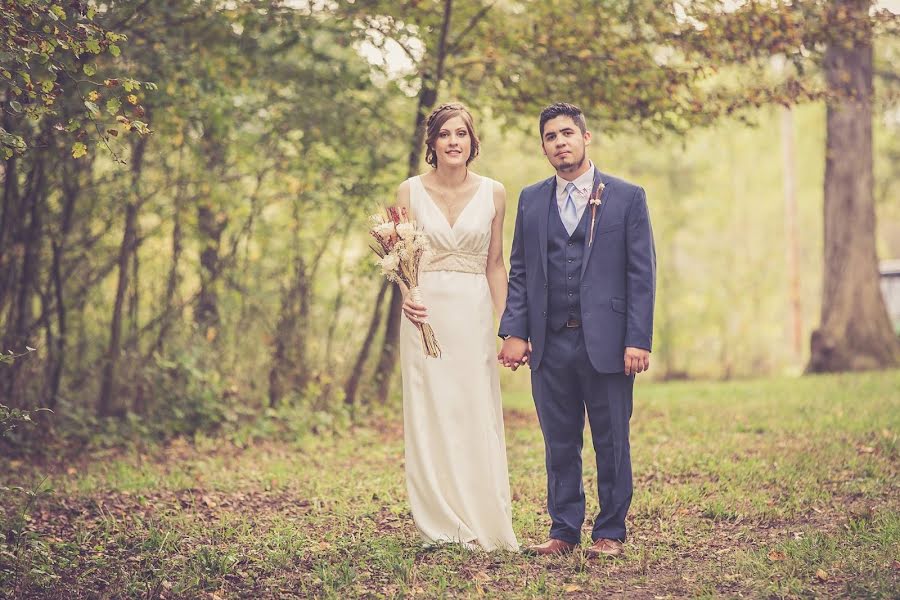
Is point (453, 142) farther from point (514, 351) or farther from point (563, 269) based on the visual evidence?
point (514, 351)

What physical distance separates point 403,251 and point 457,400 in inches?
33.2

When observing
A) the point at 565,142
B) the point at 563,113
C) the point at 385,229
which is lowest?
the point at 385,229

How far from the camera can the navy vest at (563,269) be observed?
4.73 m

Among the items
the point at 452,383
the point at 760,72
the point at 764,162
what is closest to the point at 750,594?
the point at 452,383

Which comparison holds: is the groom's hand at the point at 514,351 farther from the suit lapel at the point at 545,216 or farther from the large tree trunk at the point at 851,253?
the large tree trunk at the point at 851,253

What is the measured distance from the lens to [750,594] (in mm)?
4137

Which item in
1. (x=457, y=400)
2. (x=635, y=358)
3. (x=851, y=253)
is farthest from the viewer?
(x=851, y=253)

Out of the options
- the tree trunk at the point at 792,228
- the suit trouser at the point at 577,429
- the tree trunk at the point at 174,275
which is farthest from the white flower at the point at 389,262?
the tree trunk at the point at 792,228

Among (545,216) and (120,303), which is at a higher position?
(545,216)

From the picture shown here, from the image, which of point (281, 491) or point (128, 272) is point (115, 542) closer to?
point (281, 491)

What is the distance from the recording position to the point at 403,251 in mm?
4938

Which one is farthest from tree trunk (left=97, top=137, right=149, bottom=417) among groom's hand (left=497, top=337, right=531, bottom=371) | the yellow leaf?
the yellow leaf

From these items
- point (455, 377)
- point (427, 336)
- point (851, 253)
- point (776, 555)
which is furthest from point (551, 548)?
point (851, 253)

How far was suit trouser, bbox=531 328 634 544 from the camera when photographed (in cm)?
475
